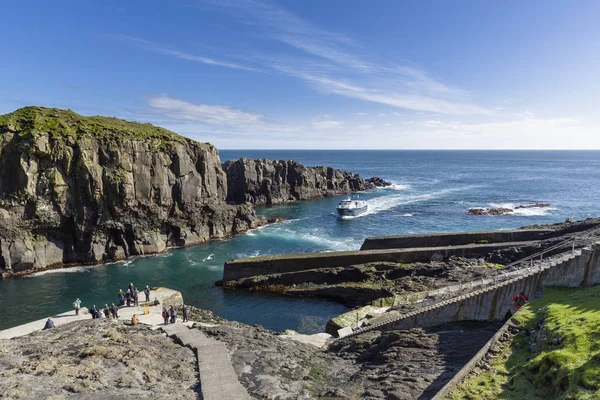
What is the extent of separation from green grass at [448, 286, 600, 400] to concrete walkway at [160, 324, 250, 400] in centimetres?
661

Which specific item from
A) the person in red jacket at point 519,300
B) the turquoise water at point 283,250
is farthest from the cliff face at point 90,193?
the person in red jacket at point 519,300

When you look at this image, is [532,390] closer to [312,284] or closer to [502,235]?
[312,284]

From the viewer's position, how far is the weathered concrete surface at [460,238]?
35.1 metres

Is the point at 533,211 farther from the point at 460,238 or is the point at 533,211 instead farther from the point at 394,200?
the point at 460,238

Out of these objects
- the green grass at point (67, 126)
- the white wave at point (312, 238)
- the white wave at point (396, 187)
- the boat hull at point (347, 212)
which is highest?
the green grass at point (67, 126)

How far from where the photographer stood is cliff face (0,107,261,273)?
43.0 meters

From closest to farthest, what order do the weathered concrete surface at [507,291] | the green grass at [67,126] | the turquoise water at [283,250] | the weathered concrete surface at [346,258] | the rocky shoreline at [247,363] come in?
the rocky shoreline at [247,363] → the weathered concrete surface at [507,291] → the turquoise water at [283,250] → the weathered concrete surface at [346,258] → the green grass at [67,126]

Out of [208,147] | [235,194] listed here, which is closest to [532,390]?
[208,147]

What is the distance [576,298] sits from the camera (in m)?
14.8

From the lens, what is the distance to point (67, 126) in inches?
1892

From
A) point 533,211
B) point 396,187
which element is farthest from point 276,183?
point 533,211

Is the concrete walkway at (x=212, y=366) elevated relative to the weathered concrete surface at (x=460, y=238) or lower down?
lower down

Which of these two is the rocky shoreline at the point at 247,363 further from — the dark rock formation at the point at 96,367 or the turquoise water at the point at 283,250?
the turquoise water at the point at 283,250

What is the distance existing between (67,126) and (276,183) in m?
46.3
